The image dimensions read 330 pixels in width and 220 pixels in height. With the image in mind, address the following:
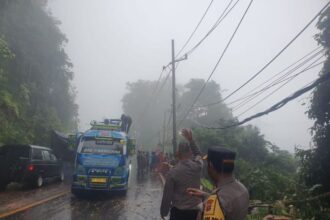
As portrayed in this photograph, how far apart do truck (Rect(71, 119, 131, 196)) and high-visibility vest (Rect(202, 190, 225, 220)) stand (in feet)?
38.2

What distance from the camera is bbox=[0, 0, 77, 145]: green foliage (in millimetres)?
27375

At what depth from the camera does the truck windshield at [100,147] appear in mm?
15039

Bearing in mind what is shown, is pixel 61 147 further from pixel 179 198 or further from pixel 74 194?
pixel 179 198

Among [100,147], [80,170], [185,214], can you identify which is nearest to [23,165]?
[80,170]

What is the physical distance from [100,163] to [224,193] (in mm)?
11916

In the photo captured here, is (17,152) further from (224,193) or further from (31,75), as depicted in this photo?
(31,75)

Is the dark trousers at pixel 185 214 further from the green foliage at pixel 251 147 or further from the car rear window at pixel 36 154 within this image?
the green foliage at pixel 251 147

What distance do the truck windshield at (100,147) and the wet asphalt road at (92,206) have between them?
76.7 inches

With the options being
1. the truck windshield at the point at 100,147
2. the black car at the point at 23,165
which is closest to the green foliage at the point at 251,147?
the truck windshield at the point at 100,147

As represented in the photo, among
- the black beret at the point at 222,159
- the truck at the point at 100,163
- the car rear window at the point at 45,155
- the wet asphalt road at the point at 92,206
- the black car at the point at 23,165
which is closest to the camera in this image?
the black beret at the point at 222,159

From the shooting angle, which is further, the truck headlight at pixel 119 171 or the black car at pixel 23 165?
the black car at pixel 23 165

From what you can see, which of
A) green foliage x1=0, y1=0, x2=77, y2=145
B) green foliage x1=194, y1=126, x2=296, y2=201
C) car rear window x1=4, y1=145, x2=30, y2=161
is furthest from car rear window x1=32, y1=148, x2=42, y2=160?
green foliage x1=194, y1=126, x2=296, y2=201

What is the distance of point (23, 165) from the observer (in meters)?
15.7

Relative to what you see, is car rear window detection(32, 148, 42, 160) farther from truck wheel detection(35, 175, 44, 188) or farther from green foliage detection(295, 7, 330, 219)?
green foliage detection(295, 7, 330, 219)
